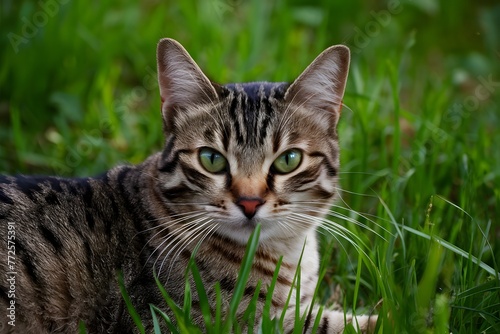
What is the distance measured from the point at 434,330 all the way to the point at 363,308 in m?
0.69

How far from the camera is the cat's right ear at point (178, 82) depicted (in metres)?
2.85

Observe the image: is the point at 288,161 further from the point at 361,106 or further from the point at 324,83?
the point at 361,106

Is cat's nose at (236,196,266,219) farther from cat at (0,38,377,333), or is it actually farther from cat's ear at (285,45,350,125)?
cat's ear at (285,45,350,125)

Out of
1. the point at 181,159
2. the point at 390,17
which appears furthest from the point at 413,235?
the point at 390,17

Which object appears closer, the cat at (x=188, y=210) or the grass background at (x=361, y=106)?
the cat at (x=188, y=210)

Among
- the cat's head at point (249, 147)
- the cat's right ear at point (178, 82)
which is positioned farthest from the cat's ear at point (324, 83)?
the cat's right ear at point (178, 82)

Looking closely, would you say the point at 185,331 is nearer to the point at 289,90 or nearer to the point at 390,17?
the point at 289,90

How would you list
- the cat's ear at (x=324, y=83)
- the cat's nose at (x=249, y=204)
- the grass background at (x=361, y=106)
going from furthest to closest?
the grass background at (x=361, y=106), the cat's ear at (x=324, y=83), the cat's nose at (x=249, y=204)

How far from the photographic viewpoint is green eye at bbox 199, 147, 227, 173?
276cm

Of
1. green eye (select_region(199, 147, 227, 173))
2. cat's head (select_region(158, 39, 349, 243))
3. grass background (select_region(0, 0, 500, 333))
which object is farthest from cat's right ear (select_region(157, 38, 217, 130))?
grass background (select_region(0, 0, 500, 333))

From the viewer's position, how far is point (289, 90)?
2.88m

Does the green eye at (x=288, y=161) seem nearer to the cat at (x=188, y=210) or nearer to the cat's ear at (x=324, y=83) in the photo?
the cat at (x=188, y=210)

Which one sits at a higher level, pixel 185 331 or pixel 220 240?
pixel 220 240

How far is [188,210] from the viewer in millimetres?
2818
